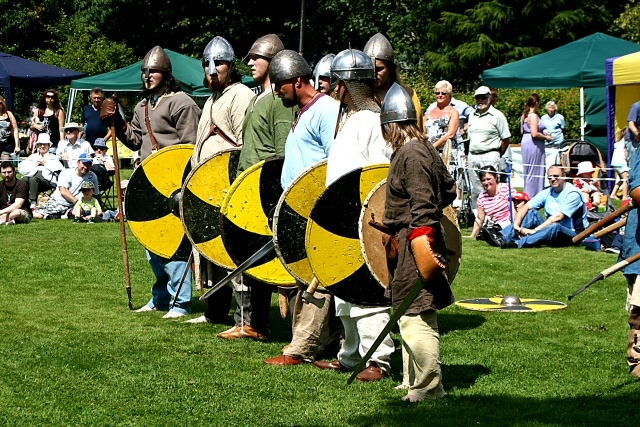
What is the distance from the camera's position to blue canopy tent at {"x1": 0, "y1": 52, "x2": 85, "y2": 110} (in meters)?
26.2

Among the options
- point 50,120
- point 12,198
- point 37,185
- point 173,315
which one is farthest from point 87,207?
point 173,315

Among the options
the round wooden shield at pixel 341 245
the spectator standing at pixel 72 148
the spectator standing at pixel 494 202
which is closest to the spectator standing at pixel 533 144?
the spectator standing at pixel 494 202

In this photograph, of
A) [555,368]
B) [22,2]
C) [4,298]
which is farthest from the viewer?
[22,2]

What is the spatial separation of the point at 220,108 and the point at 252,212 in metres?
1.12

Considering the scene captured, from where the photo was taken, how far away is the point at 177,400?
5.99 meters

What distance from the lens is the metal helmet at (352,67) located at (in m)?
6.36

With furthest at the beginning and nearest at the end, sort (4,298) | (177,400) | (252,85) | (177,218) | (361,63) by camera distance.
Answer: (252,85) → (4,298) → (177,218) → (361,63) → (177,400)

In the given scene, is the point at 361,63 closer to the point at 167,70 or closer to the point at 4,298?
the point at 167,70

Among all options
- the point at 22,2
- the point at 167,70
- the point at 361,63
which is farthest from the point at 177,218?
the point at 22,2

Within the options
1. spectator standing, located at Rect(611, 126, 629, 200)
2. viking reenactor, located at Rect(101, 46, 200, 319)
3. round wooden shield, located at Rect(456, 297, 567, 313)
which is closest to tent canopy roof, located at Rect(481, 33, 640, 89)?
spectator standing, located at Rect(611, 126, 629, 200)

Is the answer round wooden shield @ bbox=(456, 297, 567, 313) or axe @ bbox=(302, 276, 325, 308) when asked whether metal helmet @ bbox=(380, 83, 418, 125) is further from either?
round wooden shield @ bbox=(456, 297, 567, 313)

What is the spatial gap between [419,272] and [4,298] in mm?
5197

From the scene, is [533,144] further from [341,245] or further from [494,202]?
[341,245]

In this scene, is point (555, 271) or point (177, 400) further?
point (555, 271)
